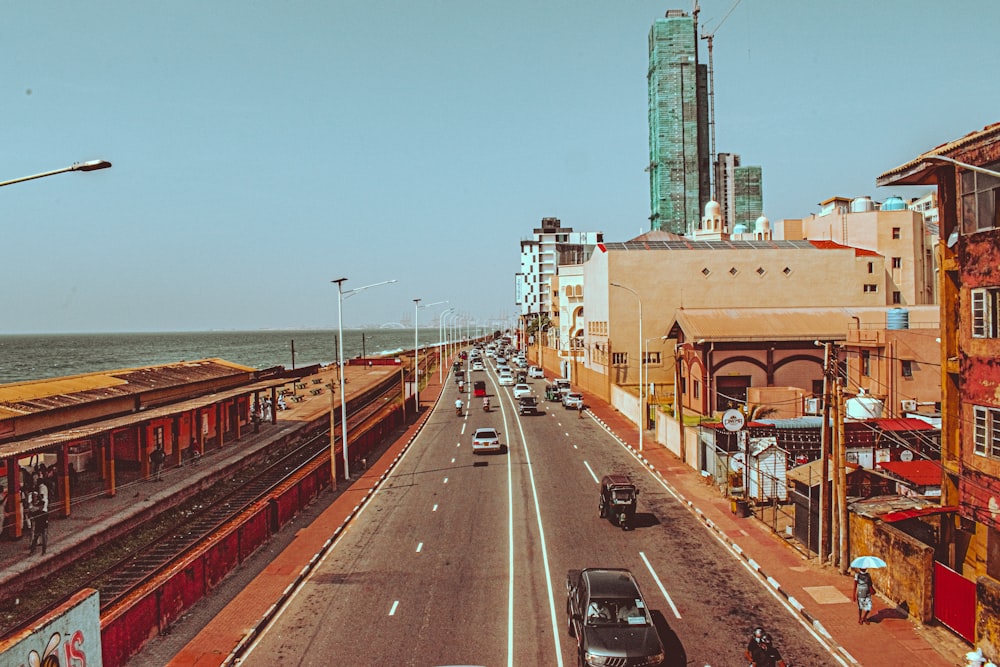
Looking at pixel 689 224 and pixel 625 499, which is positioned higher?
pixel 689 224

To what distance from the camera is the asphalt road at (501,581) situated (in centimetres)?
1664

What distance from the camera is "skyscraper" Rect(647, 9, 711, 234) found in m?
188

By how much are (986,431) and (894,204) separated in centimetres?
9358

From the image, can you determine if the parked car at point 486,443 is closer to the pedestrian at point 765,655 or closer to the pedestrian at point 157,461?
the pedestrian at point 157,461

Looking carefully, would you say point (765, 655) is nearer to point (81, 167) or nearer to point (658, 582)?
point (658, 582)

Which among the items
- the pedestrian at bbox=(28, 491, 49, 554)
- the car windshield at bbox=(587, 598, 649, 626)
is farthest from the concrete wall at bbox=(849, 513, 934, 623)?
the pedestrian at bbox=(28, 491, 49, 554)

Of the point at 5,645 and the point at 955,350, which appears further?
the point at 955,350

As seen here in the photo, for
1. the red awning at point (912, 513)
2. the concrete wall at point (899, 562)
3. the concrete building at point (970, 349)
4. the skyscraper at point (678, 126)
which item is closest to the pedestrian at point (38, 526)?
the concrete wall at point (899, 562)

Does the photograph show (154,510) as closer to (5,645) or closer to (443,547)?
(443,547)

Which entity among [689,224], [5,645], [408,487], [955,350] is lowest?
[408,487]

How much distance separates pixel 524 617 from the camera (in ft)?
60.7

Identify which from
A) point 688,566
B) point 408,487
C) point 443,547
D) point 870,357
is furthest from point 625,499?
point 870,357

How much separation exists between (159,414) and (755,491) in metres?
28.8

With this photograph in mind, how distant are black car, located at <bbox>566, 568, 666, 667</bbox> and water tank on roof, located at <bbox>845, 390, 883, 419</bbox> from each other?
94.7ft
